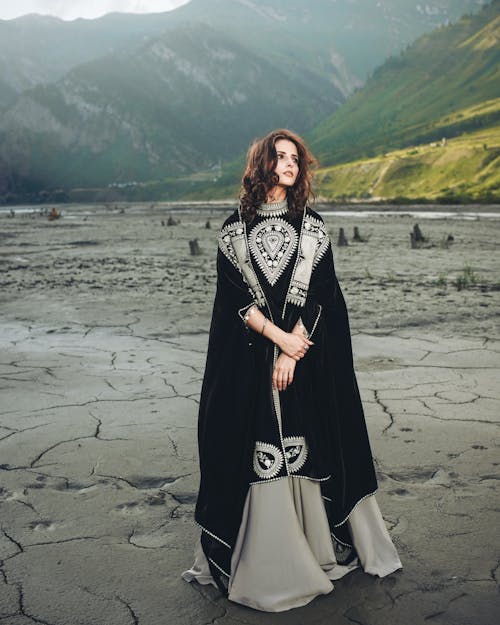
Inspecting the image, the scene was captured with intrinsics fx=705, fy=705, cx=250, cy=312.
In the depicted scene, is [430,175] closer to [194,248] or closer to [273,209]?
[194,248]

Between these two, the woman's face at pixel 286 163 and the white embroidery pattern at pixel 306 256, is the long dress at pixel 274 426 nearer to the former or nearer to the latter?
the white embroidery pattern at pixel 306 256

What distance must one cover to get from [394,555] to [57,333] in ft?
20.9

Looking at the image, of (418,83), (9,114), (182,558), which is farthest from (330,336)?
(9,114)

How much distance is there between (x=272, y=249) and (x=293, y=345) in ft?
1.27

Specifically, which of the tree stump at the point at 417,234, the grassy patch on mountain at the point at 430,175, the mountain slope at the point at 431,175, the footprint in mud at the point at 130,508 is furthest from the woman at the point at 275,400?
the grassy patch on mountain at the point at 430,175

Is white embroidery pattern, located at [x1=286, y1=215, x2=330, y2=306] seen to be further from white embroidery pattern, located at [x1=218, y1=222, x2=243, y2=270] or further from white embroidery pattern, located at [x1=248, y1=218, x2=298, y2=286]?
white embroidery pattern, located at [x1=218, y1=222, x2=243, y2=270]

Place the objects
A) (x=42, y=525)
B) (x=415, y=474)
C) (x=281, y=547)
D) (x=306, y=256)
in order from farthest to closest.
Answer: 1. (x=415, y=474)
2. (x=42, y=525)
3. (x=306, y=256)
4. (x=281, y=547)

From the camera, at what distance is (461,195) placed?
5269 centimetres

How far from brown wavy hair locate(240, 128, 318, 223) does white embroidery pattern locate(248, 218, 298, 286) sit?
80 millimetres

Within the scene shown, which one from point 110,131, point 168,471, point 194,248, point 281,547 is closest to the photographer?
point 281,547

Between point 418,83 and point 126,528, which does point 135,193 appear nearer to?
point 418,83

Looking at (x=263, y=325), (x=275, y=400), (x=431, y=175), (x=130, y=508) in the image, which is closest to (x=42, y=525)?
(x=130, y=508)

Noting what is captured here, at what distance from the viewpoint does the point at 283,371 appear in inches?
105

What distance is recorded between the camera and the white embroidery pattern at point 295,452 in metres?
2.71
